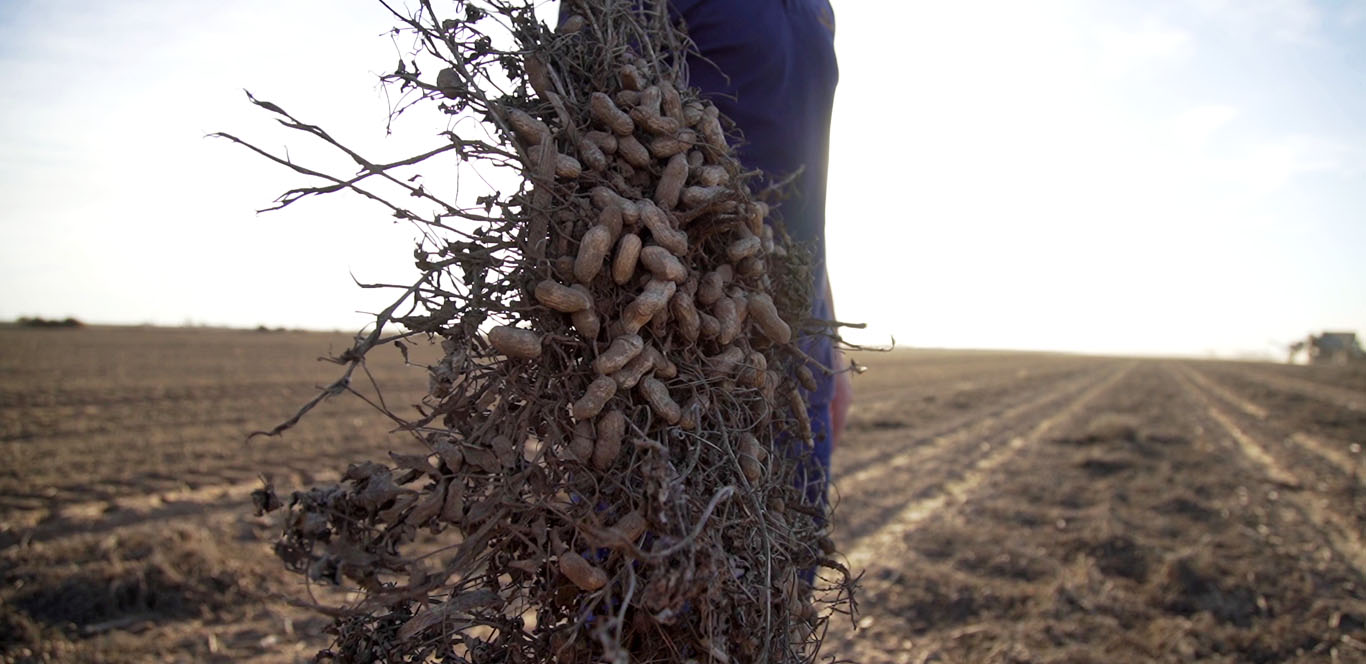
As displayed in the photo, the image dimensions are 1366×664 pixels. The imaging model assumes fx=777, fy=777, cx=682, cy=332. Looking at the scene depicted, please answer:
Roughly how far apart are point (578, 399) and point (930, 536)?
19.7 feet

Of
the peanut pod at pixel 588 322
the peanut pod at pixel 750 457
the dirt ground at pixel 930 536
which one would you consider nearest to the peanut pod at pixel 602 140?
the peanut pod at pixel 588 322

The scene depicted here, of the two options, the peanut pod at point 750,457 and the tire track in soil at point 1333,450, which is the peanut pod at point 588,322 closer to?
the peanut pod at point 750,457

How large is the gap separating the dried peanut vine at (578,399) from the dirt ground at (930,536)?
0.31 metres

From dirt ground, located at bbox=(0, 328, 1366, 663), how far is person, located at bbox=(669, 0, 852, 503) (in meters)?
1.34

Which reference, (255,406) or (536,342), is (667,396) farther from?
(255,406)

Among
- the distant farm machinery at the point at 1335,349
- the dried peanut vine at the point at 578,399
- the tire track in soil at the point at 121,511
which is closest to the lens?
the dried peanut vine at the point at 578,399

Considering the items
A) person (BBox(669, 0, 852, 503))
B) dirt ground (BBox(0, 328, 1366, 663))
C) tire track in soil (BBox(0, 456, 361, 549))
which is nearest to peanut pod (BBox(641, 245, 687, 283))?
person (BBox(669, 0, 852, 503))

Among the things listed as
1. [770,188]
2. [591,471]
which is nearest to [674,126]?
[770,188]

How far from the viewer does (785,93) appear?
197 cm

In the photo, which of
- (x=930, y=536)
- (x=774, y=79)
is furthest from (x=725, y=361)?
(x=930, y=536)

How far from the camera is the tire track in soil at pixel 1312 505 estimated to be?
6.58 meters

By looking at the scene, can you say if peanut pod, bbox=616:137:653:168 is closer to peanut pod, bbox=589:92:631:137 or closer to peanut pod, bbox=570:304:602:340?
peanut pod, bbox=589:92:631:137

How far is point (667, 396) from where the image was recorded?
1402 millimetres

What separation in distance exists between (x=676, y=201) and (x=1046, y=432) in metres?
14.8
